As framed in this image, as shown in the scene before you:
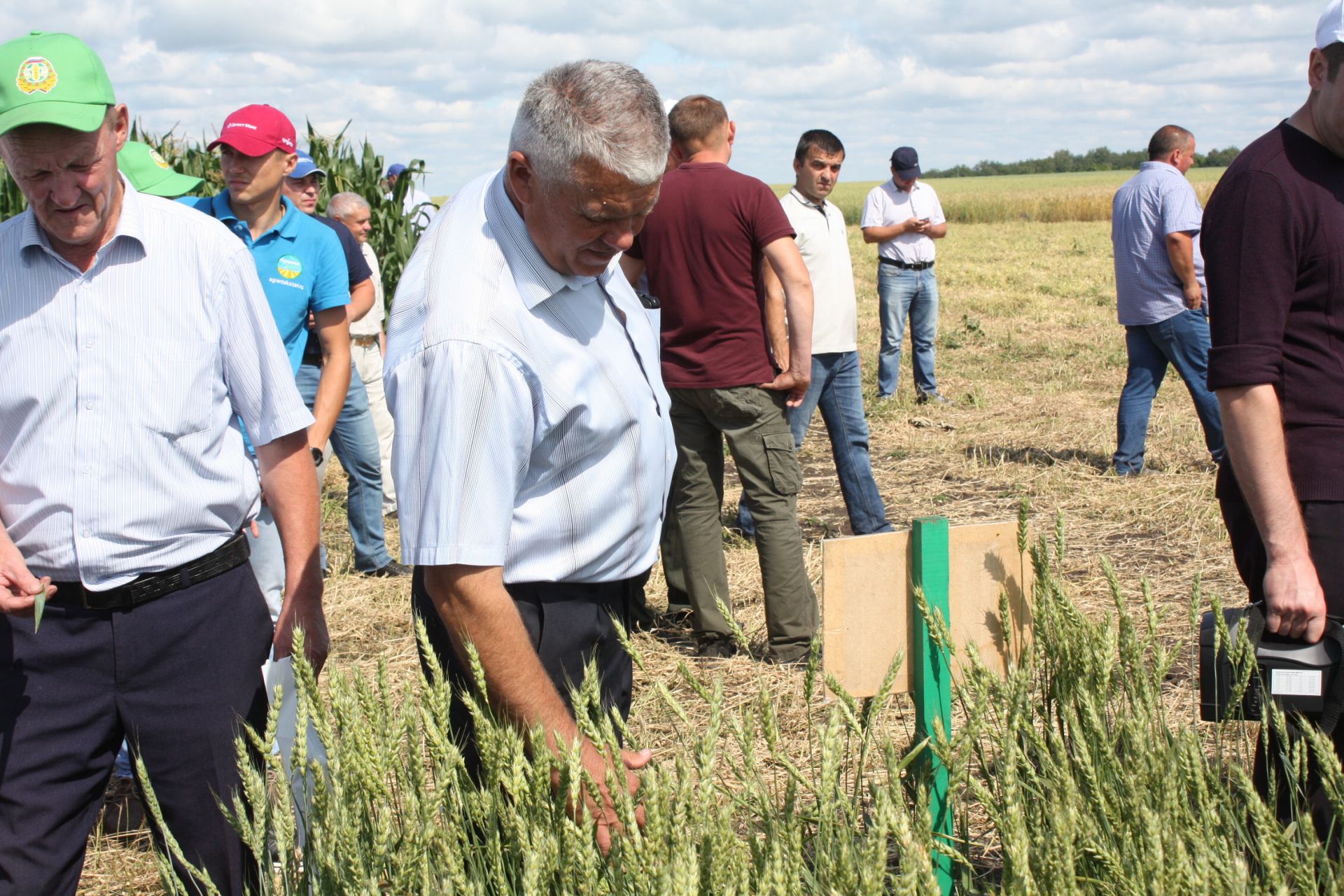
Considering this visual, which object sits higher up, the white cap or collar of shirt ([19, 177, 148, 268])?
the white cap

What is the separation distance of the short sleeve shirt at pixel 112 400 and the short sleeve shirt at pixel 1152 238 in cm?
562

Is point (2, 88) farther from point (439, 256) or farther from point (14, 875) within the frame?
point (14, 875)

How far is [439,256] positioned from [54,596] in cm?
97

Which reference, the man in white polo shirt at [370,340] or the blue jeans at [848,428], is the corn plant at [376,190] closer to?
the man in white polo shirt at [370,340]

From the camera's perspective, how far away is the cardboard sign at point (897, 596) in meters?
2.18

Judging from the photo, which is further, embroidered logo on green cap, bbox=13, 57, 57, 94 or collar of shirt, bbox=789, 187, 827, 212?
collar of shirt, bbox=789, 187, 827, 212

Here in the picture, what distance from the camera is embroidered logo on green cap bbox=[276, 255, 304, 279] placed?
3961mm

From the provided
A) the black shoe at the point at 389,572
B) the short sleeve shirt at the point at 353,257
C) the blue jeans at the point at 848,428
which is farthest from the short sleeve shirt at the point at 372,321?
the blue jeans at the point at 848,428

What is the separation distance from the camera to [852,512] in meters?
5.84

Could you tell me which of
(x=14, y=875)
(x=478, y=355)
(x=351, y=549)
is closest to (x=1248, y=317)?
(x=478, y=355)

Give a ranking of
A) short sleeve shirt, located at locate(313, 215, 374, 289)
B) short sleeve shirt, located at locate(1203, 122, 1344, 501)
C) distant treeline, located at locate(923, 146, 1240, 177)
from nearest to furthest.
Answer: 1. short sleeve shirt, located at locate(1203, 122, 1344, 501)
2. short sleeve shirt, located at locate(313, 215, 374, 289)
3. distant treeline, located at locate(923, 146, 1240, 177)

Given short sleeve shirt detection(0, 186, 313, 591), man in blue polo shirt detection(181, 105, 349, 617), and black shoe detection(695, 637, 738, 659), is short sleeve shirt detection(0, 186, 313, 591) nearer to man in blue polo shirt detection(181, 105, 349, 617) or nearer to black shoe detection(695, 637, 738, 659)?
man in blue polo shirt detection(181, 105, 349, 617)

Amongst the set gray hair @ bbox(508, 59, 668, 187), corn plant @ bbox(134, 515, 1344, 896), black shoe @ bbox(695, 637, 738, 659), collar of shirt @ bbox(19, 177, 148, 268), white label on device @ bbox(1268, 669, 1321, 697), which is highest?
gray hair @ bbox(508, 59, 668, 187)

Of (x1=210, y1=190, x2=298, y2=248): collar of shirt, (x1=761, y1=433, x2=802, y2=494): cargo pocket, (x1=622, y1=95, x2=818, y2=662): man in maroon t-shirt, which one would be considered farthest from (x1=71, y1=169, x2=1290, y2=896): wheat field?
(x1=210, y1=190, x2=298, y2=248): collar of shirt
